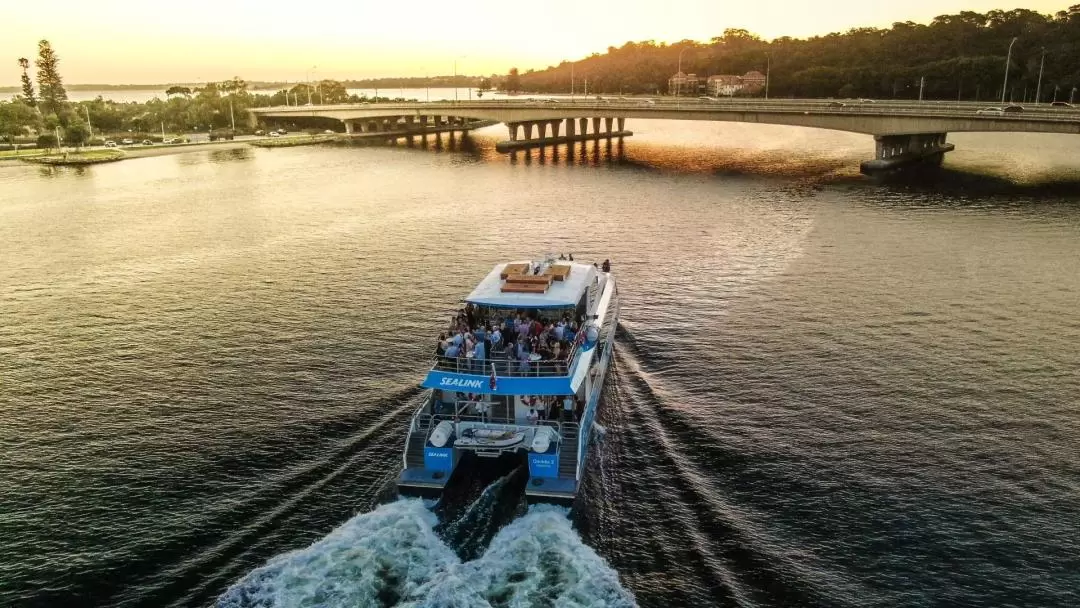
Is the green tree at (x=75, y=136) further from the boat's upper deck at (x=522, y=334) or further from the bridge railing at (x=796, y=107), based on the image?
the boat's upper deck at (x=522, y=334)

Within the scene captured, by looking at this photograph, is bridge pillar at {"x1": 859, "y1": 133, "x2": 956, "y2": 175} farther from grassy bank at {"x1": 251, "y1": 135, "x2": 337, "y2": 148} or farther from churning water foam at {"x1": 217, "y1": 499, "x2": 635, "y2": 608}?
grassy bank at {"x1": 251, "y1": 135, "x2": 337, "y2": 148}

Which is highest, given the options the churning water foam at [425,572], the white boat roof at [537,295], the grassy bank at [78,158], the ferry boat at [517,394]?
the grassy bank at [78,158]

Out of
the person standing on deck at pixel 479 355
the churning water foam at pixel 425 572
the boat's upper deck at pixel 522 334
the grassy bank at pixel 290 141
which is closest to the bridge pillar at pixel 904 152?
the boat's upper deck at pixel 522 334

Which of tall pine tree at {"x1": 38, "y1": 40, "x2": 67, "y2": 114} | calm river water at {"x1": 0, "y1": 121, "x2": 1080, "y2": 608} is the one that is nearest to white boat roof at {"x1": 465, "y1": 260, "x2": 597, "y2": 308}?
calm river water at {"x1": 0, "y1": 121, "x2": 1080, "y2": 608}

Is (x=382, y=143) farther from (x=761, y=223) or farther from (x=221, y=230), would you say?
(x=761, y=223)

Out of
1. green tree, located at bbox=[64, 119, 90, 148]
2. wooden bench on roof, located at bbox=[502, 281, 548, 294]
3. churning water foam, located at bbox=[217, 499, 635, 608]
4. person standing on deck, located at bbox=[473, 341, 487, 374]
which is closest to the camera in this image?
churning water foam, located at bbox=[217, 499, 635, 608]

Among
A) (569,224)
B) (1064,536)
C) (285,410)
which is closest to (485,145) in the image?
(569,224)

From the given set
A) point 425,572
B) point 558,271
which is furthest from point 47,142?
point 425,572
